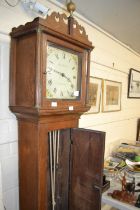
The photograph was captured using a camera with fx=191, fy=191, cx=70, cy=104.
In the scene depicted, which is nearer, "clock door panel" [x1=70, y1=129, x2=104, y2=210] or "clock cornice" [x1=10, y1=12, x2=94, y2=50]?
"clock cornice" [x1=10, y1=12, x2=94, y2=50]

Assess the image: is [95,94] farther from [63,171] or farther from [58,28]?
[58,28]

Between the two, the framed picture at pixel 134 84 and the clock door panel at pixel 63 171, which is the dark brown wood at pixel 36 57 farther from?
the framed picture at pixel 134 84

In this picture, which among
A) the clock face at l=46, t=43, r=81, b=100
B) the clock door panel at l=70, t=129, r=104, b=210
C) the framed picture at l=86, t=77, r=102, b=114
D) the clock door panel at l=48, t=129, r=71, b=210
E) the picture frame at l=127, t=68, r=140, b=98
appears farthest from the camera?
the picture frame at l=127, t=68, r=140, b=98

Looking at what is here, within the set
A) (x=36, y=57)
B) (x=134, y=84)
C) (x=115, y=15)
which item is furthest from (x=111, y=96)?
(x=36, y=57)

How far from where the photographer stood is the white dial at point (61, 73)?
3.21ft

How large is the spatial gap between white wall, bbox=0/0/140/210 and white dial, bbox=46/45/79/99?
10.8 inches

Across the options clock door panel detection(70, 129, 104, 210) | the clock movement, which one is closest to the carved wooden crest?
the clock movement

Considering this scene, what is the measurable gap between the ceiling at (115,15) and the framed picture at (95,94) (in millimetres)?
538

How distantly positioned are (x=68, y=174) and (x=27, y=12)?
1.04 meters

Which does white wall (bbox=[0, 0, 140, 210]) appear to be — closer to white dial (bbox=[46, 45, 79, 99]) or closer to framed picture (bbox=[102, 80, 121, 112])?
framed picture (bbox=[102, 80, 121, 112])

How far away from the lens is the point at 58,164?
4.08 ft

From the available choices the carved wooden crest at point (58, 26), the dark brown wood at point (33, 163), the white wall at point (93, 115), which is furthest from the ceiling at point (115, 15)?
the dark brown wood at point (33, 163)

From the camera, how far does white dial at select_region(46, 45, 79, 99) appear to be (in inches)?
38.5

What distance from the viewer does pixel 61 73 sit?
106cm
